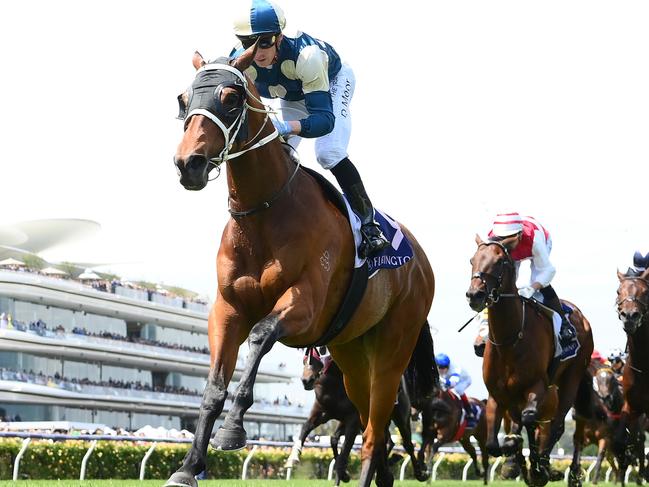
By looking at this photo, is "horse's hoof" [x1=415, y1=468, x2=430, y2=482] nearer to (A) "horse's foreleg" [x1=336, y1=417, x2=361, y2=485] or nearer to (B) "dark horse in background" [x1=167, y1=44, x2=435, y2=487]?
(A) "horse's foreleg" [x1=336, y1=417, x2=361, y2=485]

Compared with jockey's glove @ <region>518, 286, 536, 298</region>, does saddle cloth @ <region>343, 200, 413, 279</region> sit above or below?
below

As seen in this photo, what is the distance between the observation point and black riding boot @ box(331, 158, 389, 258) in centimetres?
662

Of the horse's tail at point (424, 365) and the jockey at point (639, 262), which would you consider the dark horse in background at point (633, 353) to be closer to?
the jockey at point (639, 262)

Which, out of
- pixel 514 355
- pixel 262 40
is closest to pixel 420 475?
pixel 514 355

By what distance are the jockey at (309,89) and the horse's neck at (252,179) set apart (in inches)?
9.6

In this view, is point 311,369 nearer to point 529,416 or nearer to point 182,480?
point 529,416

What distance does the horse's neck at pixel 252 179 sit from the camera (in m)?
5.69

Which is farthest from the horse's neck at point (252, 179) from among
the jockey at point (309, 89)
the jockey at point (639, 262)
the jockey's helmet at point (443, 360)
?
the jockey's helmet at point (443, 360)

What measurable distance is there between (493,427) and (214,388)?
499 cm

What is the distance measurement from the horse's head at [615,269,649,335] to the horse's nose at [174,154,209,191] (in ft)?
19.6

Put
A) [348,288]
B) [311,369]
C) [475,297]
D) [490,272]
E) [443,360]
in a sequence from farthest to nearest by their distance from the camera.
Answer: [443,360] → [311,369] → [490,272] → [475,297] → [348,288]

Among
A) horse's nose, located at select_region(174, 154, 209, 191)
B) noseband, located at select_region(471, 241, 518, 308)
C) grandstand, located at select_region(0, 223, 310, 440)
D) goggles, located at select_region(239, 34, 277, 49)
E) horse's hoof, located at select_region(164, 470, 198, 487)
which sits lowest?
horse's hoof, located at select_region(164, 470, 198, 487)

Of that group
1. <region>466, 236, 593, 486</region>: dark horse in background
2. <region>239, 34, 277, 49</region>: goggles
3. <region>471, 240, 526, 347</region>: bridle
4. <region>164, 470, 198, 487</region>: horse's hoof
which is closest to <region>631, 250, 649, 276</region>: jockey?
<region>466, 236, 593, 486</region>: dark horse in background

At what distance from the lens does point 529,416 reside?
9336 millimetres
